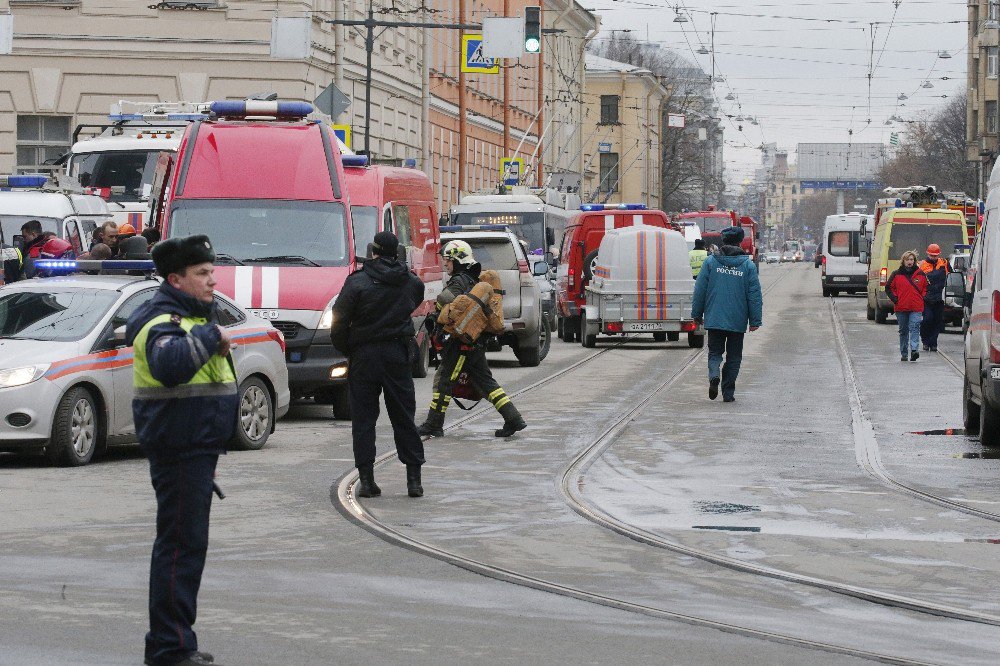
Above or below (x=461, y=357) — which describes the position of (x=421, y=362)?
below

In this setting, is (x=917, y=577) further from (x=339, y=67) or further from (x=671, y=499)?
(x=339, y=67)

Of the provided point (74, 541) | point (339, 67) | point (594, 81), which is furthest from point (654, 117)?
point (74, 541)

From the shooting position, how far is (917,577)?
9023 mm

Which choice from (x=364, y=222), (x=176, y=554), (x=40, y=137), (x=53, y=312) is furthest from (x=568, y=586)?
(x=40, y=137)

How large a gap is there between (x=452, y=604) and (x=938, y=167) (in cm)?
10464

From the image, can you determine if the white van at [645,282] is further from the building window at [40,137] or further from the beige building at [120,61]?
the building window at [40,137]

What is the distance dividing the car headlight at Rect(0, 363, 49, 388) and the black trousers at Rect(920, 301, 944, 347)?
1998 cm

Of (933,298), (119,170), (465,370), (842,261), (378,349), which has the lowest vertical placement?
(842,261)

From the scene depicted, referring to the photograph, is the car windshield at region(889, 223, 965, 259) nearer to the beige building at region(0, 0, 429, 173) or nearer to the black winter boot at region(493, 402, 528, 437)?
the beige building at region(0, 0, 429, 173)

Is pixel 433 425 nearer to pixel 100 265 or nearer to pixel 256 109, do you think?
pixel 100 265

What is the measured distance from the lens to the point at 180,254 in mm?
6668

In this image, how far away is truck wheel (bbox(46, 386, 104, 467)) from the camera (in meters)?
13.5

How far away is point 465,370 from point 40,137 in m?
27.6

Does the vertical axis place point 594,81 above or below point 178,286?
above
